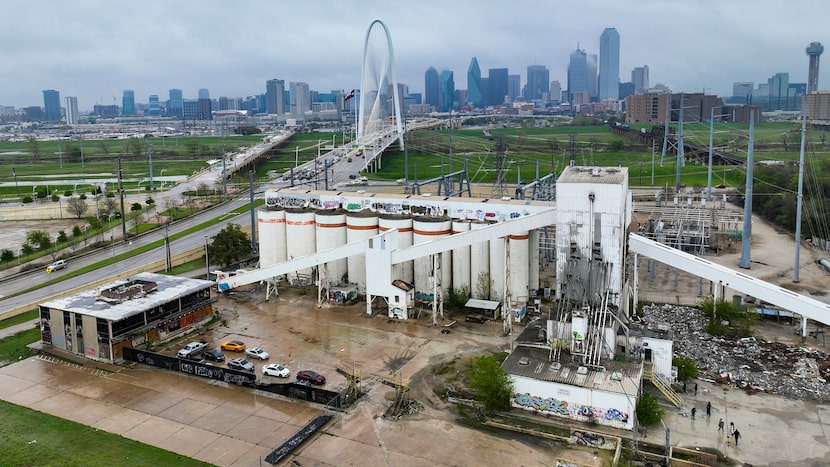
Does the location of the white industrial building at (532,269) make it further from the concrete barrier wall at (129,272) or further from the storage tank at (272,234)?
the concrete barrier wall at (129,272)

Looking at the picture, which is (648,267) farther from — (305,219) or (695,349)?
(305,219)

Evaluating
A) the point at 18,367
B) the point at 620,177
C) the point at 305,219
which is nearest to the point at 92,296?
the point at 18,367

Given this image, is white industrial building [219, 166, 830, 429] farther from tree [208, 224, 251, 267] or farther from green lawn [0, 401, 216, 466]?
green lawn [0, 401, 216, 466]

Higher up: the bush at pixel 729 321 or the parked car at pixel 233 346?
the bush at pixel 729 321

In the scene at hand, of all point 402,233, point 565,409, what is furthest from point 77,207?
point 565,409

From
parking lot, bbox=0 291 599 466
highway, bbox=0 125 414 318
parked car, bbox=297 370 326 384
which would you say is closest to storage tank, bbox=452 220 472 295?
parking lot, bbox=0 291 599 466

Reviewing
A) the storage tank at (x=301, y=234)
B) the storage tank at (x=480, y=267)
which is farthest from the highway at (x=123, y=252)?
the storage tank at (x=480, y=267)
